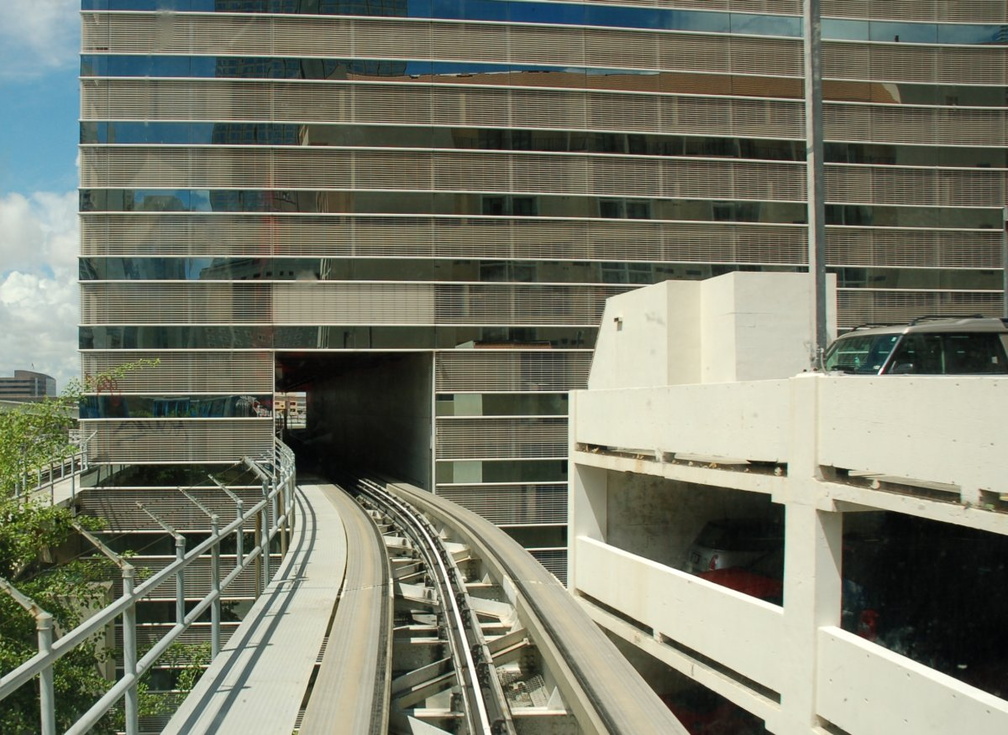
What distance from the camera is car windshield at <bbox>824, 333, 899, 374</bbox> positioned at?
10.8 metres

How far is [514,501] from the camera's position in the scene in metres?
26.0

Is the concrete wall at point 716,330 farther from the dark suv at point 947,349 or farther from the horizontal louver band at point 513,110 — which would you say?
the horizontal louver band at point 513,110

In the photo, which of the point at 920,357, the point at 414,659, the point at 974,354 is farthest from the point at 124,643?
the point at 974,354

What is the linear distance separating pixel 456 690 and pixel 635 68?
71.4ft

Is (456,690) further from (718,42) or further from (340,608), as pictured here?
(718,42)

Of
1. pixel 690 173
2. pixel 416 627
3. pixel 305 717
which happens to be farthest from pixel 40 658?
pixel 690 173

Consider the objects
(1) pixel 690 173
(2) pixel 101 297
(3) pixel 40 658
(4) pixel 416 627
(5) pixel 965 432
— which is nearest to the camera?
(3) pixel 40 658

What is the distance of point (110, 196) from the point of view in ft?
82.9

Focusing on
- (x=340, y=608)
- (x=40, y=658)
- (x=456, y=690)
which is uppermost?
(x=40, y=658)

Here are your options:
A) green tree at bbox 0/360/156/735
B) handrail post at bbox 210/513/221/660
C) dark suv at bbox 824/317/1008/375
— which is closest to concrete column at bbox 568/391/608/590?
dark suv at bbox 824/317/1008/375

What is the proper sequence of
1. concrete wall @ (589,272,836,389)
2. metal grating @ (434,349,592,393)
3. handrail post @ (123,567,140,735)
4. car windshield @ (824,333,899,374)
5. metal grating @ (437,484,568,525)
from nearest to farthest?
handrail post @ (123,567,140,735)
car windshield @ (824,333,899,374)
concrete wall @ (589,272,836,389)
metal grating @ (434,349,592,393)
metal grating @ (437,484,568,525)

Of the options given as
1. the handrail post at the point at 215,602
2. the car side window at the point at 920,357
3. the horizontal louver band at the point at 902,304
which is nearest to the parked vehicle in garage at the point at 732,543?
the car side window at the point at 920,357

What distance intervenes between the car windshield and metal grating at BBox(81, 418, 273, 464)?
1718 cm

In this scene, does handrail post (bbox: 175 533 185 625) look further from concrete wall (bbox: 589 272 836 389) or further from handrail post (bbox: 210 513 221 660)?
concrete wall (bbox: 589 272 836 389)
